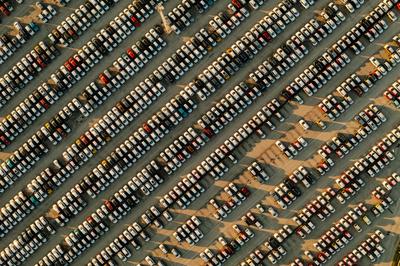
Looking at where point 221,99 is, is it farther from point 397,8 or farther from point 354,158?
point 397,8

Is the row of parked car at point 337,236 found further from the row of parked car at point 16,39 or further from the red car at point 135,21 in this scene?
the row of parked car at point 16,39

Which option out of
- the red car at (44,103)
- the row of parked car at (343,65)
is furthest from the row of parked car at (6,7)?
the row of parked car at (343,65)

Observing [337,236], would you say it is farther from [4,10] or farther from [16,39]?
[4,10]

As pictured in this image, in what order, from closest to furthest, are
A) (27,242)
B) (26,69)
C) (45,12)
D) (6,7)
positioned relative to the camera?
(45,12) → (6,7) → (26,69) → (27,242)

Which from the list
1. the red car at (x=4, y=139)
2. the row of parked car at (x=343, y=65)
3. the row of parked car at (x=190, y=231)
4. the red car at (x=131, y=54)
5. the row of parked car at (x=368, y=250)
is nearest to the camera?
the row of parked car at (x=343, y=65)

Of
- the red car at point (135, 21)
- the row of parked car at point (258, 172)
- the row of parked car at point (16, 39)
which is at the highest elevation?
the red car at point (135, 21)

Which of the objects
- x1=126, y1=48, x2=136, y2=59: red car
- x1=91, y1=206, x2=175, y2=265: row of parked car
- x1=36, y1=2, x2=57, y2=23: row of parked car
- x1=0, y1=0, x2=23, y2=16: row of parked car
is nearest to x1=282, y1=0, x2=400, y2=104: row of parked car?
x1=126, y1=48, x2=136, y2=59: red car

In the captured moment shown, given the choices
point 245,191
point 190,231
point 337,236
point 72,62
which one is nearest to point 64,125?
point 72,62

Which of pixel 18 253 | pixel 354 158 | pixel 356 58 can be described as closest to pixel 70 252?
pixel 18 253

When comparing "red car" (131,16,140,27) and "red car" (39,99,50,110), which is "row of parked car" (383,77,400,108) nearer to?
"red car" (131,16,140,27)

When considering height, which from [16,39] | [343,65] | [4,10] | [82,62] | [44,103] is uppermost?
[4,10]
